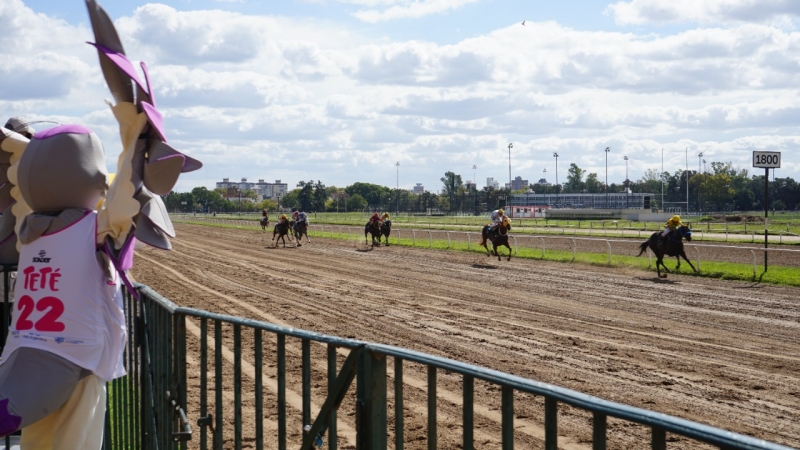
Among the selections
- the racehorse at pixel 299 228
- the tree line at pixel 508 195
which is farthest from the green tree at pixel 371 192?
the racehorse at pixel 299 228

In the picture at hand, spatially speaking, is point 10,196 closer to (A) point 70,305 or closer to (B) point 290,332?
(A) point 70,305

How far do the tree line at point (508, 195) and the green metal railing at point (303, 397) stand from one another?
6795 cm

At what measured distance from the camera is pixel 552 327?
12695mm

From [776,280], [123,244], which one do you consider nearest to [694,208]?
[776,280]

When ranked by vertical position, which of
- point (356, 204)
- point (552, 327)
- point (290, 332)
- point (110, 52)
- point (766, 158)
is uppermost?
point (766, 158)

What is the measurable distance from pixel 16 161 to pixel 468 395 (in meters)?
3.40

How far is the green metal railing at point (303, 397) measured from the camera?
206cm

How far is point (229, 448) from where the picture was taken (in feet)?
20.6

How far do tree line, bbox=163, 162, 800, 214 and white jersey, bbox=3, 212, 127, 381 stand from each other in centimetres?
7082

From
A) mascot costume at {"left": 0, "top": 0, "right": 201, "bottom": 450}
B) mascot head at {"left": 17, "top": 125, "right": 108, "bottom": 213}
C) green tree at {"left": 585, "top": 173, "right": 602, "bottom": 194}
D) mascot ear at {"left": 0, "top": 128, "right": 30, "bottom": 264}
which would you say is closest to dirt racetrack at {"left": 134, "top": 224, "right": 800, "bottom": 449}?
mascot ear at {"left": 0, "top": 128, "right": 30, "bottom": 264}

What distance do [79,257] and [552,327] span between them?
9598 mm

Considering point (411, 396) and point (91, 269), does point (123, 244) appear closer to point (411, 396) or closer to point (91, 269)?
point (91, 269)

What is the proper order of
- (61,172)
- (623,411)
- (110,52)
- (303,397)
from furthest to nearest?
(61,172) < (110,52) < (303,397) < (623,411)

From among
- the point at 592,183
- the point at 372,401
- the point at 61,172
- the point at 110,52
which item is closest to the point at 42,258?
the point at 61,172
